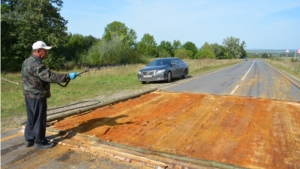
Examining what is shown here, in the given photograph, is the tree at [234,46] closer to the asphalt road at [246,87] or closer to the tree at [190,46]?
the tree at [190,46]

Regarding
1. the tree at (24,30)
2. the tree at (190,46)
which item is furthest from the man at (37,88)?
the tree at (190,46)

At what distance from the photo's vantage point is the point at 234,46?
131625 mm

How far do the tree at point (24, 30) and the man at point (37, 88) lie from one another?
29781 mm

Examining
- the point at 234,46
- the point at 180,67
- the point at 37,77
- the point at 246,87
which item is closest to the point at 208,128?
the point at 37,77

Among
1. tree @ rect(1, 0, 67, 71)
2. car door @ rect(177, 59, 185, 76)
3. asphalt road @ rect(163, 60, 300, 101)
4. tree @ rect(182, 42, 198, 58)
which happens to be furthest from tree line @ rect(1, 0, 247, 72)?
tree @ rect(182, 42, 198, 58)

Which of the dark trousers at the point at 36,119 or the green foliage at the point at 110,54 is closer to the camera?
→ the dark trousers at the point at 36,119

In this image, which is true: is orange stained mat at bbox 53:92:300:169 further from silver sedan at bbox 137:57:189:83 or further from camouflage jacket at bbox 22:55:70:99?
silver sedan at bbox 137:57:189:83

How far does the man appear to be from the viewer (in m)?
3.96

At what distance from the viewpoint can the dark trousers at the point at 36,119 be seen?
4.14 metres

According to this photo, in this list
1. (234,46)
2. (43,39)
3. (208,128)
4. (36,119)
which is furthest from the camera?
(234,46)

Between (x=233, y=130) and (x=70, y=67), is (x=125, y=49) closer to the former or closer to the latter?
(x=70, y=67)

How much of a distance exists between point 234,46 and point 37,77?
456 feet

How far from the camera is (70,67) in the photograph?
37.0m

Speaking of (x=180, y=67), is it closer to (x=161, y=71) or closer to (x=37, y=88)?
(x=161, y=71)
